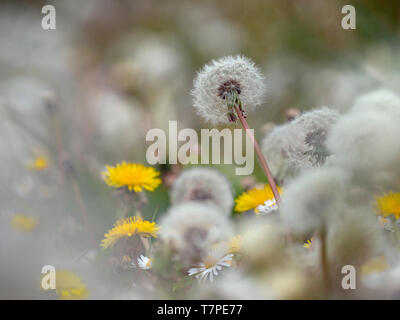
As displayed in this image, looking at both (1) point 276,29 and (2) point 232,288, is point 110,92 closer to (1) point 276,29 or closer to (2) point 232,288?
(1) point 276,29

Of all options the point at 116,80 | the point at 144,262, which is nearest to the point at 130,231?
the point at 144,262

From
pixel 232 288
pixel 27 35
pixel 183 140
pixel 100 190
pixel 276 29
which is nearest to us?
pixel 232 288

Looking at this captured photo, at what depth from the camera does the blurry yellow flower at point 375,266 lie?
346mm

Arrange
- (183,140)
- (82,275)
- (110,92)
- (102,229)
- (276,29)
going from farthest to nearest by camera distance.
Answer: (276,29) → (110,92) → (183,140) → (102,229) → (82,275)

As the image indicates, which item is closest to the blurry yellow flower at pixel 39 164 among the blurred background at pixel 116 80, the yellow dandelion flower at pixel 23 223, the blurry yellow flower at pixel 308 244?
the blurred background at pixel 116 80

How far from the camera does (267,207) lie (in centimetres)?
50

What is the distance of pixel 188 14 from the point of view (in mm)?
1599

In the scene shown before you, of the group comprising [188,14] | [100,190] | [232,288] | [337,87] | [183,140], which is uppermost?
[188,14]

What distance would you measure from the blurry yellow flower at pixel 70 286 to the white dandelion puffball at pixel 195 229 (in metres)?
0.10

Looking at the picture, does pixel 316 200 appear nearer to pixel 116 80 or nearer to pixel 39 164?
pixel 39 164

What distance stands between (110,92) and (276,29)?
0.49 meters

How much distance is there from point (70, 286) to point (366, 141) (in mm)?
275

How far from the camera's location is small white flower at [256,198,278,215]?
0.48 meters

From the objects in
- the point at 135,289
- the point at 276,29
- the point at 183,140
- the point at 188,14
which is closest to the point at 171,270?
the point at 135,289
